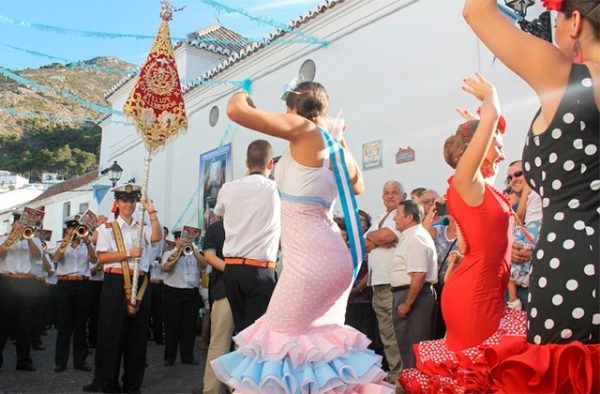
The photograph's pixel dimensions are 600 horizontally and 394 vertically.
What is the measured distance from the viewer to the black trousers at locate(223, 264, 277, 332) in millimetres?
4434

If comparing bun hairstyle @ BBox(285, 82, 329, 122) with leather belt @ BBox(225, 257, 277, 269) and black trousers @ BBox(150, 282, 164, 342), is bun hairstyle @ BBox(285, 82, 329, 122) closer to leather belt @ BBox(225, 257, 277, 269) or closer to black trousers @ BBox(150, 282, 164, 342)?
leather belt @ BBox(225, 257, 277, 269)

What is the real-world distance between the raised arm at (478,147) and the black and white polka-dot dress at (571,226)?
465 millimetres

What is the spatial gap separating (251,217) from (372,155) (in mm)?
6163

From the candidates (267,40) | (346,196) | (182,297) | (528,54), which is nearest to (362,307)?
(182,297)

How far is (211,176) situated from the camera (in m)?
16.0

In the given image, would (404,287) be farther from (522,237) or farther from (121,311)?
(121,311)

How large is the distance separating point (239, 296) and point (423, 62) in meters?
6.44

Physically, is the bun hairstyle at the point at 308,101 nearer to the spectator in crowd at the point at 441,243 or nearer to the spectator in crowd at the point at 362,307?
the spectator in crowd at the point at 441,243

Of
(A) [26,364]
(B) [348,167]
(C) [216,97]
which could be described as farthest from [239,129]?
(B) [348,167]

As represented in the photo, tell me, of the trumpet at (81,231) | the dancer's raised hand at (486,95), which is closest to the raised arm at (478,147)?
the dancer's raised hand at (486,95)

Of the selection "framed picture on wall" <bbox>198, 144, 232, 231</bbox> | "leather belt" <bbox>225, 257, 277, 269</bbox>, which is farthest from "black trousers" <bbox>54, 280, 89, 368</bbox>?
"framed picture on wall" <bbox>198, 144, 232, 231</bbox>

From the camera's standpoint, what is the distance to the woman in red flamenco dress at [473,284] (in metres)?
2.38

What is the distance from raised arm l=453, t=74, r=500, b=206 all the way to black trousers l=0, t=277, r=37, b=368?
6.52m

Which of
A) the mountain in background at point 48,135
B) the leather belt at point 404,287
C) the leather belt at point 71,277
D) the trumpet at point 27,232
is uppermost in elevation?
the mountain in background at point 48,135
